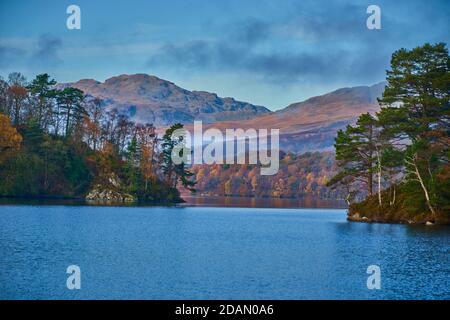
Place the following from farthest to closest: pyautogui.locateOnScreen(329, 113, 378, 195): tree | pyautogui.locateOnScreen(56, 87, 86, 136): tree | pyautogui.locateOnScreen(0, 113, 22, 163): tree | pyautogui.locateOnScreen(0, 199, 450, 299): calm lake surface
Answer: pyautogui.locateOnScreen(56, 87, 86, 136): tree → pyautogui.locateOnScreen(0, 113, 22, 163): tree → pyautogui.locateOnScreen(329, 113, 378, 195): tree → pyautogui.locateOnScreen(0, 199, 450, 299): calm lake surface

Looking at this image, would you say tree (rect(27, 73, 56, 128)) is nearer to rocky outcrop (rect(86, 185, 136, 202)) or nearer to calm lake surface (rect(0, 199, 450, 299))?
rocky outcrop (rect(86, 185, 136, 202))

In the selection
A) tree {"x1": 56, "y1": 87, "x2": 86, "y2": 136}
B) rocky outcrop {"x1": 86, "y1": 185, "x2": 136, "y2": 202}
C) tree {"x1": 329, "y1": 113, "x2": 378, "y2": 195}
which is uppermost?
tree {"x1": 56, "y1": 87, "x2": 86, "y2": 136}

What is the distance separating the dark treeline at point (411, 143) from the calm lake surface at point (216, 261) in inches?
255

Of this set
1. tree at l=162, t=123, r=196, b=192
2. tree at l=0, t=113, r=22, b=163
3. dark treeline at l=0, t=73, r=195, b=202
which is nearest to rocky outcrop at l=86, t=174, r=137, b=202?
dark treeline at l=0, t=73, r=195, b=202

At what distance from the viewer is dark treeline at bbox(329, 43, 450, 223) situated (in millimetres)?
66562

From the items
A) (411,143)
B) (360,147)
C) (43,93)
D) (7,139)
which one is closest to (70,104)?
(43,93)

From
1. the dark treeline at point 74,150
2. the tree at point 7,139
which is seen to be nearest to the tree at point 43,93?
the dark treeline at point 74,150

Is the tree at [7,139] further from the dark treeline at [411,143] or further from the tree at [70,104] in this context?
the dark treeline at [411,143]

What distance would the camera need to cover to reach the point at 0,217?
209ft

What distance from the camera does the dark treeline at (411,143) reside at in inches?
2621

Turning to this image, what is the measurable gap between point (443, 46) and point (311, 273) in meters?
49.0

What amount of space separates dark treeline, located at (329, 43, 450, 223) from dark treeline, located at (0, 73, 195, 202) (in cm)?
5624
